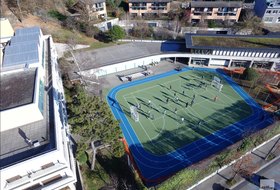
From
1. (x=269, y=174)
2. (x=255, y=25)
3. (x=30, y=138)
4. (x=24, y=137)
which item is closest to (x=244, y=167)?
(x=269, y=174)

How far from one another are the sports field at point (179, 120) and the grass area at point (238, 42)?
856 cm

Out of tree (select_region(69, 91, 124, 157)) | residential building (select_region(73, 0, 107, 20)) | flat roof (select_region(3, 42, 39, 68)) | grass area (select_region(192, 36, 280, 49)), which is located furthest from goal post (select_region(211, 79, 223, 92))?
residential building (select_region(73, 0, 107, 20))

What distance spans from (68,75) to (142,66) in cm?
1797

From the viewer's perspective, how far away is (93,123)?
1773 cm

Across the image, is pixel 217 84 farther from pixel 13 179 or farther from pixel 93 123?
pixel 13 179

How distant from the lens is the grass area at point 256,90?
31359 millimetres

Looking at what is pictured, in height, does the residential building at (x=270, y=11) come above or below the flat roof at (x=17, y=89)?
above

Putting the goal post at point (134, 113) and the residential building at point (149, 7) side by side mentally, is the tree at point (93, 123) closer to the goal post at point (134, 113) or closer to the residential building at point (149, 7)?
the goal post at point (134, 113)

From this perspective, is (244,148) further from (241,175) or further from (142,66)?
(142,66)

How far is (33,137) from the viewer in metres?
15.8

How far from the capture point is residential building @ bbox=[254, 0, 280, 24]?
54716 millimetres

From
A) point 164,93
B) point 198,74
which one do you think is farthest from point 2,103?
point 198,74

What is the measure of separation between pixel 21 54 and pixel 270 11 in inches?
2930

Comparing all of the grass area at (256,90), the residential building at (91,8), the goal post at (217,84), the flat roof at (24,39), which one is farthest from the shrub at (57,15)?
the grass area at (256,90)
